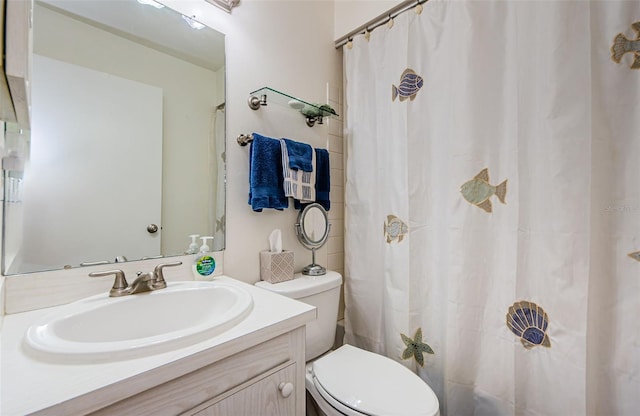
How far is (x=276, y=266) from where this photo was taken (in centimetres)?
120

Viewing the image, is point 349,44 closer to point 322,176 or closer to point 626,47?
point 322,176

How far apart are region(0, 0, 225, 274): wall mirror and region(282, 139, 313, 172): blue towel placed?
0.29 metres

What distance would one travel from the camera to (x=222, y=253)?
1115 mm

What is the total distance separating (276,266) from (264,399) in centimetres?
57

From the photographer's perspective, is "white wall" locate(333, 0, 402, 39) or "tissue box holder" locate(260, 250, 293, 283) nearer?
"tissue box holder" locate(260, 250, 293, 283)

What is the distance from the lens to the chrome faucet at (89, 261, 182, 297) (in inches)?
31.6

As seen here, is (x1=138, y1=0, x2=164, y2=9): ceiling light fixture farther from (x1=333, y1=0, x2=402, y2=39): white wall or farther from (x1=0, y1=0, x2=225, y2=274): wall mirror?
(x1=333, y1=0, x2=402, y2=39): white wall

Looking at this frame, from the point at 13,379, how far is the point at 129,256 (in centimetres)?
49

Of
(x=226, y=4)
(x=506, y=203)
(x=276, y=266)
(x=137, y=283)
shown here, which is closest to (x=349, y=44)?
(x=226, y=4)

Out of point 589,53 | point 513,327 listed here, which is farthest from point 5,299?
point 589,53

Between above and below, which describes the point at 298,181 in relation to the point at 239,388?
above

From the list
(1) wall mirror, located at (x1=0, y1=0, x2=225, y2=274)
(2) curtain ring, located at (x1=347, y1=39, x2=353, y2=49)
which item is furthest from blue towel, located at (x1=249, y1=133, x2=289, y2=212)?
(2) curtain ring, located at (x1=347, y1=39, x2=353, y2=49)

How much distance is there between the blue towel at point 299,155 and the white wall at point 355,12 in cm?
76

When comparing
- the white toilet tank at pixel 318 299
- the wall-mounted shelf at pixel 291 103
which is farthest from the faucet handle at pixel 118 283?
the wall-mounted shelf at pixel 291 103
